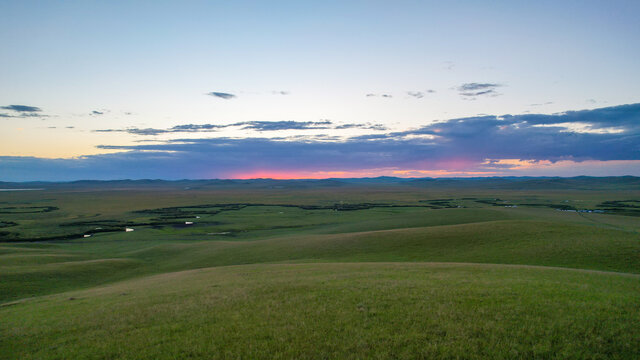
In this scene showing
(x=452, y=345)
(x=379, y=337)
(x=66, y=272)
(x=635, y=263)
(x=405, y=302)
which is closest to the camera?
(x=452, y=345)

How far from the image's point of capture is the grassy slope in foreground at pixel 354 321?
439 inches

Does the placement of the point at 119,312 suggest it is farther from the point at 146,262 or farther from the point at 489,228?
the point at 489,228

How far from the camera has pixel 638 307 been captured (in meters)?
13.8

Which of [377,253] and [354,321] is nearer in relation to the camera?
[354,321]

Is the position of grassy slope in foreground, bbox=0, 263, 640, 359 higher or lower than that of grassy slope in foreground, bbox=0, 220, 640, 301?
higher

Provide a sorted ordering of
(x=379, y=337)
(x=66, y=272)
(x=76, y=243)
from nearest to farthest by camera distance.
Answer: (x=379, y=337), (x=66, y=272), (x=76, y=243)

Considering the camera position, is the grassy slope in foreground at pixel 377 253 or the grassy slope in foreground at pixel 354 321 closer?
the grassy slope in foreground at pixel 354 321

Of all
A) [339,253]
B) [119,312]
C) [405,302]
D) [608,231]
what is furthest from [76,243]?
[608,231]

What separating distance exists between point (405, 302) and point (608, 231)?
4128 cm

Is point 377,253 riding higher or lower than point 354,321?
lower

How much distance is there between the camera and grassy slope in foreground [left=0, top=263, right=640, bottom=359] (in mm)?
11148

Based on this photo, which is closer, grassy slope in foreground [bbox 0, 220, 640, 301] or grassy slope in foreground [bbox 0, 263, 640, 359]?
grassy slope in foreground [bbox 0, 263, 640, 359]

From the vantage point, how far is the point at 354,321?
13609 mm

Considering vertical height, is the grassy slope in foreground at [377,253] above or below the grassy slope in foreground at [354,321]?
below
